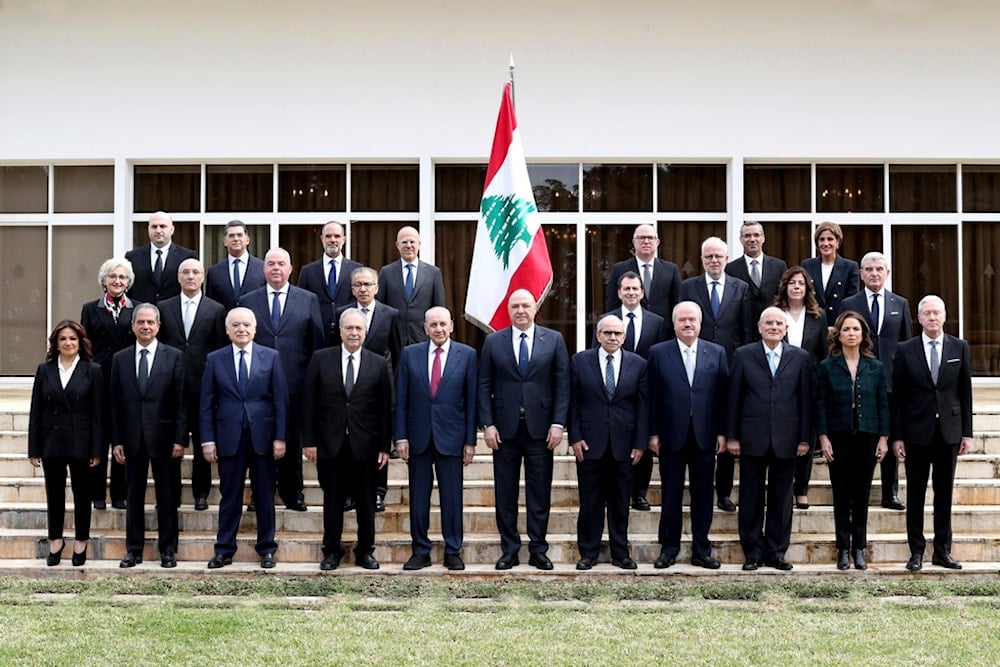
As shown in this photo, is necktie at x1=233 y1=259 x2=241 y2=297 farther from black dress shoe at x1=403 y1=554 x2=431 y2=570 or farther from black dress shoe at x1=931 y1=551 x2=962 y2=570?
black dress shoe at x1=931 y1=551 x2=962 y2=570

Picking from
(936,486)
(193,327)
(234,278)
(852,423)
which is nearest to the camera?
(852,423)

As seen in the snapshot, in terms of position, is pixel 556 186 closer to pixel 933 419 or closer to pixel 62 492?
pixel 933 419

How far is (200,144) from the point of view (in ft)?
42.2

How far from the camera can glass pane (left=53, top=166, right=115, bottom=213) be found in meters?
13.2

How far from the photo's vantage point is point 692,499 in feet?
25.4

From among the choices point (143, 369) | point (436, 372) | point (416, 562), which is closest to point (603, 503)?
point (416, 562)

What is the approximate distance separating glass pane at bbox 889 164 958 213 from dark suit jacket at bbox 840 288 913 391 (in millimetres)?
5105

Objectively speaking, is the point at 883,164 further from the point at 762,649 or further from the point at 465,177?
the point at 762,649

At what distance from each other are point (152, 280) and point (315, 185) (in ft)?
15.0

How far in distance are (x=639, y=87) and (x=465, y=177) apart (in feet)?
7.44

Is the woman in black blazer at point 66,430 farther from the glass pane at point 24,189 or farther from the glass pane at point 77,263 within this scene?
the glass pane at point 24,189

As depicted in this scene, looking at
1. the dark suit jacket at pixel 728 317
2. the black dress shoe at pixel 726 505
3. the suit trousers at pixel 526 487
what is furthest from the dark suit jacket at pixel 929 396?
the suit trousers at pixel 526 487

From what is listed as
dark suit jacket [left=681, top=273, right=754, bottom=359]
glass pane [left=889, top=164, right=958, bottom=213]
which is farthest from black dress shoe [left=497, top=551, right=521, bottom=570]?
glass pane [left=889, top=164, right=958, bottom=213]

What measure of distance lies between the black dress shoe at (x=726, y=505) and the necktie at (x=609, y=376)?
141cm
